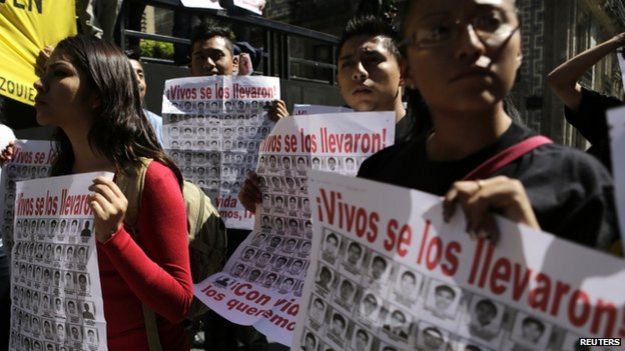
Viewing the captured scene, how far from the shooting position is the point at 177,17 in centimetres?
640

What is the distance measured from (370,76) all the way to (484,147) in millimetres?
1223

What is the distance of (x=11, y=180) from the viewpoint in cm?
248

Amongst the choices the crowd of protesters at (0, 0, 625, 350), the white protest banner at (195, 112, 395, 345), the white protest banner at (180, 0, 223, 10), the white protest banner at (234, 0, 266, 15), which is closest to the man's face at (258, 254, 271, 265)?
the white protest banner at (195, 112, 395, 345)

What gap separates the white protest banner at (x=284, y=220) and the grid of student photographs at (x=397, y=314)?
0.54m

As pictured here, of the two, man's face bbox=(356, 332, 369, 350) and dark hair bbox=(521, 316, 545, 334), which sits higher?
dark hair bbox=(521, 316, 545, 334)

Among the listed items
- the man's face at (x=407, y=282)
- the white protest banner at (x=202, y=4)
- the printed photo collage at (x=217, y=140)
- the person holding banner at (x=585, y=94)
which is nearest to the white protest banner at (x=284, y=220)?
the man's face at (x=407, y=282)

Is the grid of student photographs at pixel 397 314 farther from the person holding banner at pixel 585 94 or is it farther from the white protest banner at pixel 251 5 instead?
the white protest banner at pixel 251 5

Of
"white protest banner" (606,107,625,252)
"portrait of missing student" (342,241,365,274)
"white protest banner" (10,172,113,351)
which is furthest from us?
"white protest banner" (10,172,113,351)

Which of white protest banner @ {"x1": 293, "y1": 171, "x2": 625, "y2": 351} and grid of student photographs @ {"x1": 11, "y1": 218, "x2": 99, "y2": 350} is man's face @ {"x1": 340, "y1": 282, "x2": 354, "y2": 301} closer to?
white protest banner @ {"x1": 293, "y1": 171, "x2": 625, "y2": 351}

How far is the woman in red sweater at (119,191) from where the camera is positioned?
1.55 metres

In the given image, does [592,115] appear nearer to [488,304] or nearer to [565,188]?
[565,188]

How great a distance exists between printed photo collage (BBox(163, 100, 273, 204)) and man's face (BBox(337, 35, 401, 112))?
0.79 meters

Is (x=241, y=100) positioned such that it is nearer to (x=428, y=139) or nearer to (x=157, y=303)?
(x=157, y=303)

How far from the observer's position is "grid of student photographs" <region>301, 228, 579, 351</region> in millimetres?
847
